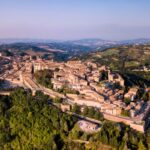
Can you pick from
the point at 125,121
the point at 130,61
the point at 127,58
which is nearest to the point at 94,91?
the point at 125,121

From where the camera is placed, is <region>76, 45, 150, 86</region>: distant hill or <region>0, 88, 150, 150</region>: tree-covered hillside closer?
<region>0, 88, 150, 150</region>: tree-covered hillside

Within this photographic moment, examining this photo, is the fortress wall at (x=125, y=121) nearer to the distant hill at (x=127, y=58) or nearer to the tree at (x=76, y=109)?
the tree at (x=76, y=109)

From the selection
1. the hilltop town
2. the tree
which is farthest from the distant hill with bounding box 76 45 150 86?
the tree

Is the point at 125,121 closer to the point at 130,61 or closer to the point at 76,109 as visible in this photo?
the point at 76,109

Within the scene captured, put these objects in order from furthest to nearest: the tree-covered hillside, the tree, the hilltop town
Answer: the tree, the hilltop town, the tree-covered hillside

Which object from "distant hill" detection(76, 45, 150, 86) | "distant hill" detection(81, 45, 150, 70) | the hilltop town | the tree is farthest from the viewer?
"distant hill" detection(81, 45, 150, 70)

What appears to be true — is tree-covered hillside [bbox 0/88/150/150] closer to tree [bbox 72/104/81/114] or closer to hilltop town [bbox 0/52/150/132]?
tree [bbox 72/104/81/114]

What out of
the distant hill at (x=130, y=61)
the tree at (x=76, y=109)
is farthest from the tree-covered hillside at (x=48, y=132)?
the distant hill at (x=130, y=61)

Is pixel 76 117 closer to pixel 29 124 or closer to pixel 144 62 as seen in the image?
pixel 29 124

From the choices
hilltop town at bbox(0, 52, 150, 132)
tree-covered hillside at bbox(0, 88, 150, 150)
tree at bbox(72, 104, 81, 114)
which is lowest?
tree-covered hillside at bbox(0, 88, 150, 150)

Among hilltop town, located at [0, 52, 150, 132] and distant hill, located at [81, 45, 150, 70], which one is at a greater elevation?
hilltop town, located at [0, 52, 150, 132]
